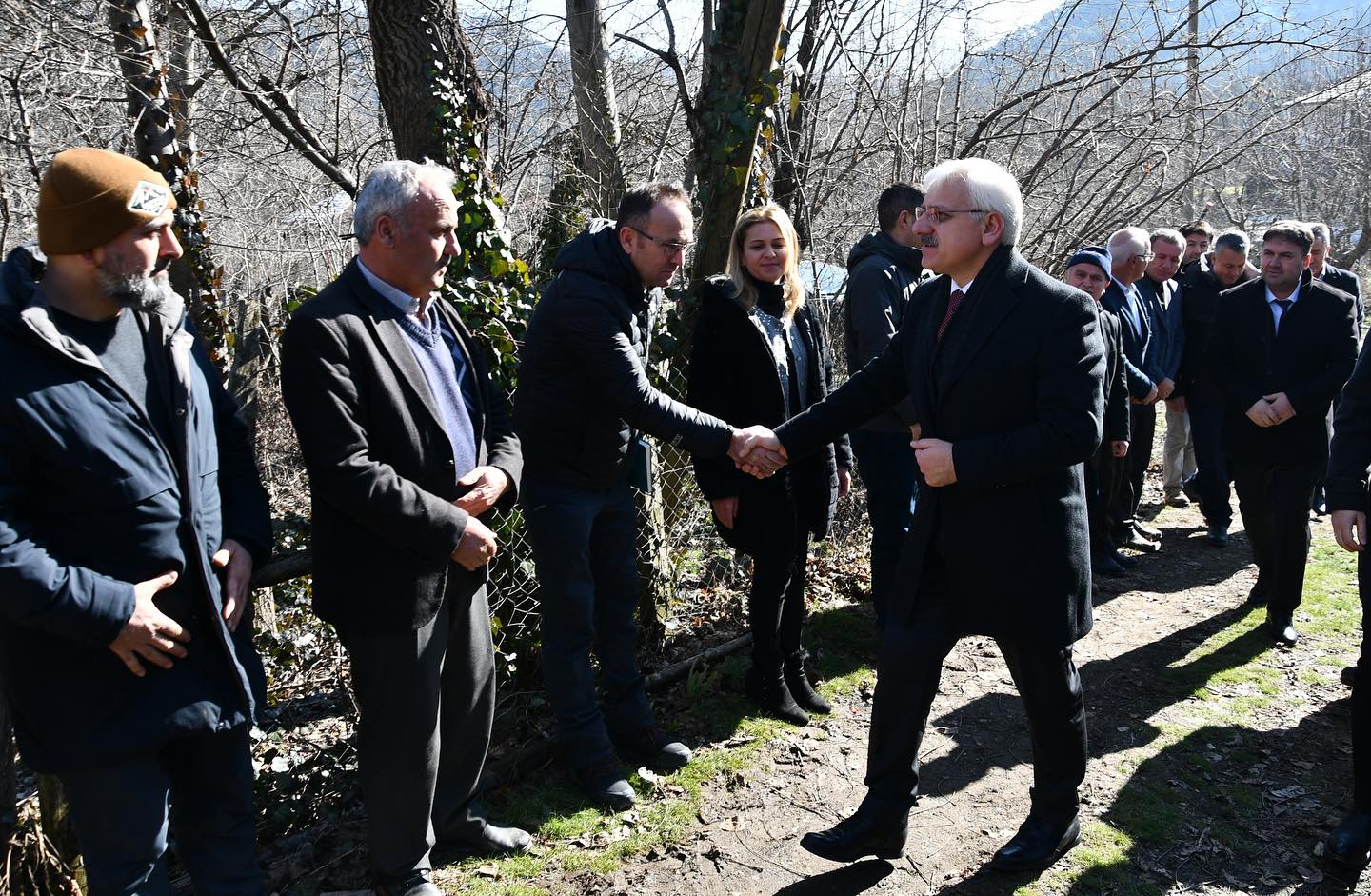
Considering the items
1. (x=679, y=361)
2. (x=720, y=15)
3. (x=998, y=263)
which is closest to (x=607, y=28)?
(x=720, y=15)

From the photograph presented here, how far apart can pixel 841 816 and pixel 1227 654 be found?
2.78 metres

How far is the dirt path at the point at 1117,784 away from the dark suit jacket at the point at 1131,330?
1648 millimetres

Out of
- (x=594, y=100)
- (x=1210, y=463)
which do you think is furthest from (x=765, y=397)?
(x=594, y=100)

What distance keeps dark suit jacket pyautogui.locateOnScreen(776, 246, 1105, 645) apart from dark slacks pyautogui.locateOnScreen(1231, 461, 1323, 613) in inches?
112

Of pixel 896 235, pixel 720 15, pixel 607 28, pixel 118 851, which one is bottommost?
pixel 118 851

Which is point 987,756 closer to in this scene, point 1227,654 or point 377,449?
point 1227,654

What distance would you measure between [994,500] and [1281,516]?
3.23 meters

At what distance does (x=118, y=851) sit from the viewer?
2.38 meters

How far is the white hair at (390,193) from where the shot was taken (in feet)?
9.29

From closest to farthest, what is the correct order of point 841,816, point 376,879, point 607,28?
point 376,879, point 841,816, point 607,28

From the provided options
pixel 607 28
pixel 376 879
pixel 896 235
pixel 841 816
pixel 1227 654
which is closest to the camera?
pixel 376 879

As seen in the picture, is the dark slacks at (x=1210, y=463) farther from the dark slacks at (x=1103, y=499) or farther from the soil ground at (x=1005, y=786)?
the soil ground at (x=1005, y=786)

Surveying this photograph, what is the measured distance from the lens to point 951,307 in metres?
3.24

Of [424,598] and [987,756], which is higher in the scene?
[424,598]
